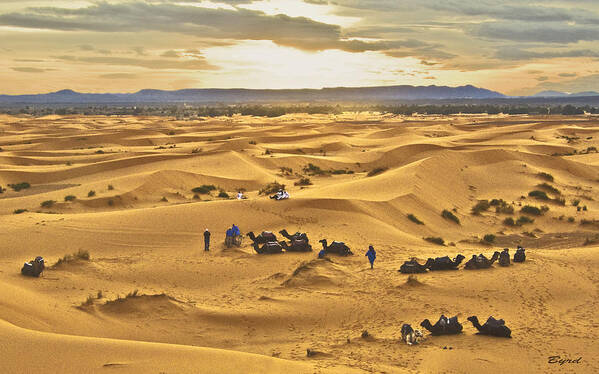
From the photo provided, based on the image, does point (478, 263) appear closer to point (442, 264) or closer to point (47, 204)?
point (442, 264)

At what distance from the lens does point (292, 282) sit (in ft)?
48.8

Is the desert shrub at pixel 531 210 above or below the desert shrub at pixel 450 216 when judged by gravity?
above

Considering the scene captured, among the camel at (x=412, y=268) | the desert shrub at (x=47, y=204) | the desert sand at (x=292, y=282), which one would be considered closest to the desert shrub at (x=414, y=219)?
the desert sand at (x=292, y=282)

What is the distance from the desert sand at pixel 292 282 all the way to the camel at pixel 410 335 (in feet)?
0.79

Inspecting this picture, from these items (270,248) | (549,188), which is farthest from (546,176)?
(270,248)

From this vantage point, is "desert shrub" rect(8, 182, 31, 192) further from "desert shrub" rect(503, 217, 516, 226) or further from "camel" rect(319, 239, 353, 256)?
"desert shrub" rect(503, 217, 516, 226)

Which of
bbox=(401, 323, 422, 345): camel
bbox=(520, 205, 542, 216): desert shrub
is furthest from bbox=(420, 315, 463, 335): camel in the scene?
bbox=(520, 205, 542, 216): desert shrub

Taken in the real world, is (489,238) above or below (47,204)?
below

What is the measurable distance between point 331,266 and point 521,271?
17.6ft

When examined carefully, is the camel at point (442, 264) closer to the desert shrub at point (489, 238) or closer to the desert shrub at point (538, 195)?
the desert shrub at point (489, 238)

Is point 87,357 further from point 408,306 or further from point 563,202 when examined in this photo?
point 563,202

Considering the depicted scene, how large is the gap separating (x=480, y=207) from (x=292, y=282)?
52.3 ft

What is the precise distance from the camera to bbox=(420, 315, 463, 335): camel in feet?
37.4

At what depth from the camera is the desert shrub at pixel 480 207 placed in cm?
2732
